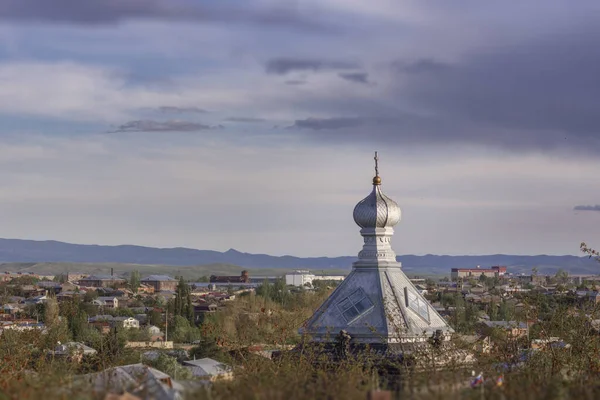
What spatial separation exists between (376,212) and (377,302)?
2.29 meters

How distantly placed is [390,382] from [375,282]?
3552 mm

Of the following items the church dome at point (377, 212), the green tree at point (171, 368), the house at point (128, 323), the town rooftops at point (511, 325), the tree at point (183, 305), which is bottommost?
the green tree at point (171, 368)

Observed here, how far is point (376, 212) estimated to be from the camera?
31094mm

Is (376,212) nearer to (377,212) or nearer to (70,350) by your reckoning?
(377,212)

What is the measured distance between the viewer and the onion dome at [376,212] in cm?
3112

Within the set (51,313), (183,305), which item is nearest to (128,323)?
(183,305)

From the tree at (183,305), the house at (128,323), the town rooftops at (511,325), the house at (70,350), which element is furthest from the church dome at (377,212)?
the tree at (183,305)

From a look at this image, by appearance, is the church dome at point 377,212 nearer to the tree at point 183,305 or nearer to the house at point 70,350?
the house at point 70,350

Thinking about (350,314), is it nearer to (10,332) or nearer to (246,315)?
(10,332)

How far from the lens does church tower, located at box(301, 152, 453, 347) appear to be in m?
29.6

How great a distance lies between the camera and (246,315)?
89750 millimetres

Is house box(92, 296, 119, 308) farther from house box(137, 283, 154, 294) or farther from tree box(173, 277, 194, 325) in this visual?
house box(137, 283, 154, 294)

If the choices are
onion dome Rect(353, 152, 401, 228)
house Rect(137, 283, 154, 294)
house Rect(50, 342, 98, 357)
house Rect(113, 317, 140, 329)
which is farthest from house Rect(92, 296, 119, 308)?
onion dome Rect(353, 152, 401, 228)

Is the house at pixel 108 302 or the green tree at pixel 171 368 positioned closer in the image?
the green tree at pixel 171 368
